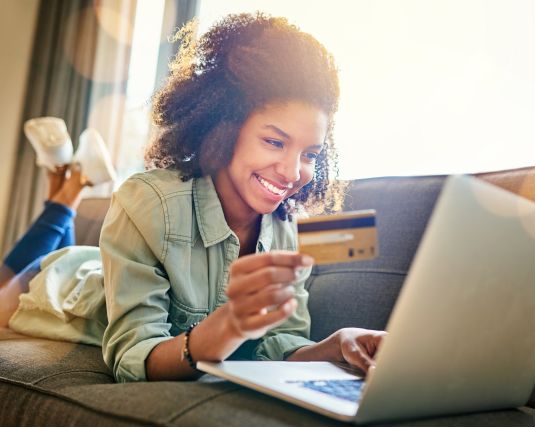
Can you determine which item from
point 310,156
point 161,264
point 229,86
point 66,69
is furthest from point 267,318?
point 66,69

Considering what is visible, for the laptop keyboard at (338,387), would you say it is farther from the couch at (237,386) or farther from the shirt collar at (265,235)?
the shirt collar at (265,235)

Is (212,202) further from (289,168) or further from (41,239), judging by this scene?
(41,239)

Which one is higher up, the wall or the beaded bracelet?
the wall

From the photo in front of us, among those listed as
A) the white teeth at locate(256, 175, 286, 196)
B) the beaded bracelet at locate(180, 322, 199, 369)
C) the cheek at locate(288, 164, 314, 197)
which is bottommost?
the beaded bracelet at locate(180, 322, 199, 369)

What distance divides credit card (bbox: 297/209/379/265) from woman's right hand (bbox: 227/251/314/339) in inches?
1.0

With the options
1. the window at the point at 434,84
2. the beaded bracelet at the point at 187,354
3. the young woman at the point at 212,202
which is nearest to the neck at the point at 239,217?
the young woman at the point at 212,202

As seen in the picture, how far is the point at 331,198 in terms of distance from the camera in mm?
1517

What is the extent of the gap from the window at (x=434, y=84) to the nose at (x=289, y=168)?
2.91 ft

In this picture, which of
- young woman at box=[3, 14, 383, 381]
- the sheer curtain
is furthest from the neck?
the sheer curtain

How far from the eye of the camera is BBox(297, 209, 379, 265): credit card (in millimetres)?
696

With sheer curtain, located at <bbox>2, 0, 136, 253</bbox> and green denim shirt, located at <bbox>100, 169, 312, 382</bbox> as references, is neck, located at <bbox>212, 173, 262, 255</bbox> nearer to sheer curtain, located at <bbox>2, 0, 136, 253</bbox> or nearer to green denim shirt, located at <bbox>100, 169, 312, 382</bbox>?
green denim shirt, located at <bbox>100, 169, 312, 382</bbox>

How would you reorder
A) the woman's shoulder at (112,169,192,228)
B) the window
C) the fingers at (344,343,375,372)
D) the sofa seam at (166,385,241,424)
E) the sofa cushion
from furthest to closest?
1. the window
2. the sofa cushion
3. the woman's shoulder at (112,169,192,228)
4. the fingers at (344,343,375,372)
5. the sofa seam at (166,385,241,424)

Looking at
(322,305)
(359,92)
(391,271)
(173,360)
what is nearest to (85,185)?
(359,92)

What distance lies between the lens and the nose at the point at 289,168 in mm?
1122
